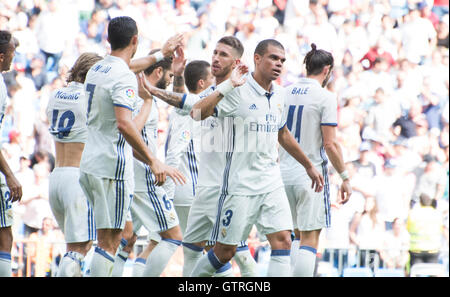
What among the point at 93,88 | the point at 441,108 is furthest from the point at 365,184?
the point at 93,88

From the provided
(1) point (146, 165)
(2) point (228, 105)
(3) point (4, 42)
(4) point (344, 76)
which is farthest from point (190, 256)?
(4) point (344, 76)

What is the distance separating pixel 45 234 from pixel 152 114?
459cm

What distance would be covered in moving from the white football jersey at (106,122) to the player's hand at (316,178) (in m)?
1.90

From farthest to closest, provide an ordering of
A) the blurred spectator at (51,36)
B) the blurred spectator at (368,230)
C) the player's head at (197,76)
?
the blurred spectator at (51,36) < the blurred spectator at (368,230) < the player's head at (197,76)

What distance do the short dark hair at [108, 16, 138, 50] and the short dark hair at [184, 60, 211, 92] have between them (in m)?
2.02

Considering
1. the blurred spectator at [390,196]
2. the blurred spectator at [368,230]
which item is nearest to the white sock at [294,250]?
the blurred spectator at [368,230]

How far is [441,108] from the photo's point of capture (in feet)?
56.3

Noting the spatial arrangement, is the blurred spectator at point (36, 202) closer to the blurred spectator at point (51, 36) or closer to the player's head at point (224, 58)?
the blurred spectator at point (51, 36)

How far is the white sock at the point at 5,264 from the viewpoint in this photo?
290 inches

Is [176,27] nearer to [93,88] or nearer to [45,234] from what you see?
[45,234]

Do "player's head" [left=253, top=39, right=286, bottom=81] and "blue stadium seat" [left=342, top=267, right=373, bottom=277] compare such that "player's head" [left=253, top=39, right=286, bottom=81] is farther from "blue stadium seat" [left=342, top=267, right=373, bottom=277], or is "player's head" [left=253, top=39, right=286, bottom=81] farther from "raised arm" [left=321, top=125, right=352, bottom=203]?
"blue stadium seat" [left=342, top=267, right=373, bottom=277]

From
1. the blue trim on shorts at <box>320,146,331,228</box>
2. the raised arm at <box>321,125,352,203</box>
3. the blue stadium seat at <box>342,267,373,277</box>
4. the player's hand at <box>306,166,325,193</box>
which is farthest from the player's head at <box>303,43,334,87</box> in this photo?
the blue stadium seat at <box>342,267,373,277</box>

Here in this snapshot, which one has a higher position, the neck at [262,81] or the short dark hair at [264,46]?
the short dark hair at [264,46]

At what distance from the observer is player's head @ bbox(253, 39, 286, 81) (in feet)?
24.2
